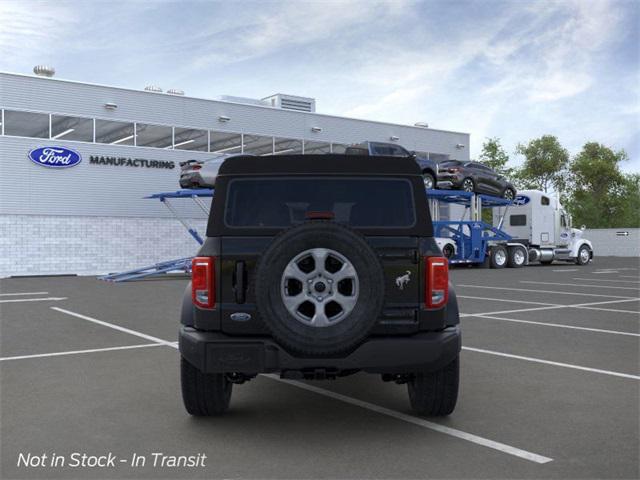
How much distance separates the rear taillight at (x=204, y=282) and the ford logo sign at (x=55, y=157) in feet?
78.2

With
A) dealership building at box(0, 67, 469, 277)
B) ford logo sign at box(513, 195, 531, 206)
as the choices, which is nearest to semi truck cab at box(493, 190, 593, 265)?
ford logo sign at box(513, 195, 531, 206)

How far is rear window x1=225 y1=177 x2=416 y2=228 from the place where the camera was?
4.76m

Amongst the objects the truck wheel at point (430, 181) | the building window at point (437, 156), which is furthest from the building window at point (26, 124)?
the building window at point (437, 156)

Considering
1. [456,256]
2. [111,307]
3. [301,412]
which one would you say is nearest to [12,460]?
[301,412]

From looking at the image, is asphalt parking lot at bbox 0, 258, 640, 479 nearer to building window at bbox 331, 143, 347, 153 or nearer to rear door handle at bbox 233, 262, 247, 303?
rear door handle at bbox 233, 262, 247, 303

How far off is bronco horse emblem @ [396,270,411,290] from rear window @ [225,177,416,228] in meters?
0.40

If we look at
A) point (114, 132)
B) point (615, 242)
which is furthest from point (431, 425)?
point (615, 242)

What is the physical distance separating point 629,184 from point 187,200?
60807 millimetres

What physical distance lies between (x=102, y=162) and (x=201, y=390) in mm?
24445

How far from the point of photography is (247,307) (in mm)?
4488

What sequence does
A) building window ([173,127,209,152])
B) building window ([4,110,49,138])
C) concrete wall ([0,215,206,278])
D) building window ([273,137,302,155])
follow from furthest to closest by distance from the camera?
building window ([273,137,302,155]) → building window ([173,127,209,152]) → concrete wall ([0,215,206,278]) → building window ([4,110,49,138])

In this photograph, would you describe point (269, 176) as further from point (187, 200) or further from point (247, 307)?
point (187, 200)

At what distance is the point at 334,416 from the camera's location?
5109 mm

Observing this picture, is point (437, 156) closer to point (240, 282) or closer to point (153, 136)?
point (153, 136)
